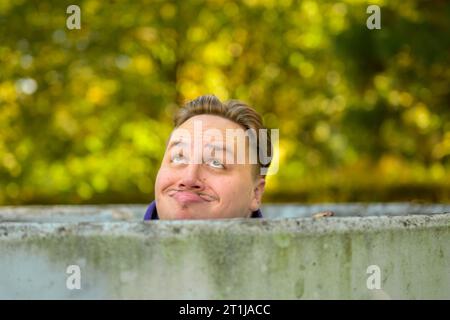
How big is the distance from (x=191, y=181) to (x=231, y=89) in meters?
8.07

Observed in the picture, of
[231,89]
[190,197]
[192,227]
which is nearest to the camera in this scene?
[192,227]

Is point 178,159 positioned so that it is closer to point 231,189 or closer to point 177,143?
point 177,143

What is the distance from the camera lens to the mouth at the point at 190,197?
2.33m

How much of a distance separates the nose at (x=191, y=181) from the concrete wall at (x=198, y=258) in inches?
17.3

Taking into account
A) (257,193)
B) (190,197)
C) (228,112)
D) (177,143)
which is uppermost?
(228,112)

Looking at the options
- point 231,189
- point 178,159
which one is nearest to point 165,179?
point 178,159

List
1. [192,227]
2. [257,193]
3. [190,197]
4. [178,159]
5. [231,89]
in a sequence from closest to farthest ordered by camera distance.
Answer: [192,227] → [190,197] → [178,159] → [257,193] → [231,89]

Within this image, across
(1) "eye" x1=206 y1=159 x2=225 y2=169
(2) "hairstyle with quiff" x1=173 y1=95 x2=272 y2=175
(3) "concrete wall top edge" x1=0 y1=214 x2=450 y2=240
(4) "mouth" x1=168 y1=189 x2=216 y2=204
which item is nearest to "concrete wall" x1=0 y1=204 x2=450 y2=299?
(3) "concrete wall top edge" x1=0 y1=214 x2=450 y2=240

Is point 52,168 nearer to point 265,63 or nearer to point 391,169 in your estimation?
point 265,63

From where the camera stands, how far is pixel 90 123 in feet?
30.8

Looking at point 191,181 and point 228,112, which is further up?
point 228,112

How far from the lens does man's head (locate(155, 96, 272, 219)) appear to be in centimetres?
236

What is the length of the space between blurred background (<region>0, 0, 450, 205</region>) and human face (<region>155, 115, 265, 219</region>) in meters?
4.01

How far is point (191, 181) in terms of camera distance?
92.2 inches
